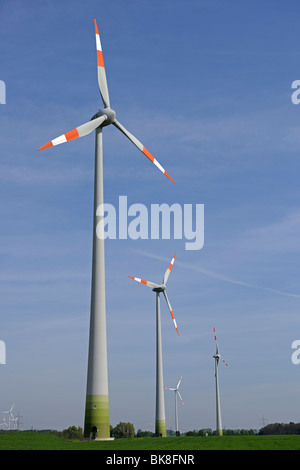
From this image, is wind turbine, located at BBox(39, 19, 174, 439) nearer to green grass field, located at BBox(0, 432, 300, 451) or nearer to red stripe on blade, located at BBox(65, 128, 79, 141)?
red stripe on blade, located at BBox(65, 128, 79, 141)

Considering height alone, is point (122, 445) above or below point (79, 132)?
below

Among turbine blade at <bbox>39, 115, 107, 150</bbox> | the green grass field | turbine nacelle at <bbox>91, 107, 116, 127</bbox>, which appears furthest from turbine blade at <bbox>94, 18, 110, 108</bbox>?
the green grass field

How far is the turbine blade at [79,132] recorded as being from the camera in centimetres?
5884

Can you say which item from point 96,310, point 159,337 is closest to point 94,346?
point 96,310

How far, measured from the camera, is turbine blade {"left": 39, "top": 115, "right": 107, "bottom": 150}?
193ft

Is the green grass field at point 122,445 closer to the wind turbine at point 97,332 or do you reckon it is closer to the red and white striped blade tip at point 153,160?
the wind turbine at point 97,332

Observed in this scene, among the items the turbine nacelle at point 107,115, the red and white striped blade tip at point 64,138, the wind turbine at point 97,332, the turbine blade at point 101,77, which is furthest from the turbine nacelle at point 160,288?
the red and white striped blade tip at point 64,138

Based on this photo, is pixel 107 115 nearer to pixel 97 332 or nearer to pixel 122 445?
pixel 97 332

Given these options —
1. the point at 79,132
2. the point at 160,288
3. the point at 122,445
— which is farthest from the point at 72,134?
the point at 160,288

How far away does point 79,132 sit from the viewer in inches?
2594

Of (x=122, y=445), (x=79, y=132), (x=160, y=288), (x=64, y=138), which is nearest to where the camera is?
(x=122, y=445)

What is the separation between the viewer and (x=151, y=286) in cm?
12306
